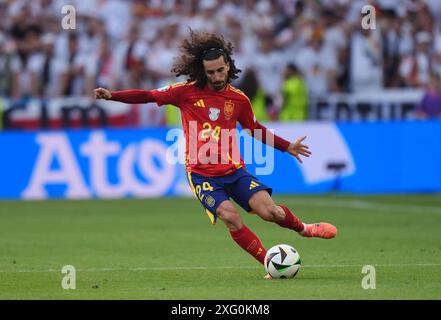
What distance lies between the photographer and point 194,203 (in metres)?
20.5

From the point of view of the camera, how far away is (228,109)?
433 inches

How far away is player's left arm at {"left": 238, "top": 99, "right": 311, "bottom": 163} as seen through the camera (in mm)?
11203

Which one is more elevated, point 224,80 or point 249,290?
point 224,80

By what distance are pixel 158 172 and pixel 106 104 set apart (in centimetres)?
229

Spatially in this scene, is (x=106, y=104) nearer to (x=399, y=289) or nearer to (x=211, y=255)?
(x=211, y=255)

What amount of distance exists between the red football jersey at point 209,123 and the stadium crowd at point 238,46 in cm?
1185

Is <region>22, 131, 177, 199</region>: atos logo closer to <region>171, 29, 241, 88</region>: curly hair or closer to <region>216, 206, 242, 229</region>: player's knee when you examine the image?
<region>171, 29, 241, 88</region>: curly hair

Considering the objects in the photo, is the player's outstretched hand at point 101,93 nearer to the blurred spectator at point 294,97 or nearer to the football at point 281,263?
the football at point 281,263

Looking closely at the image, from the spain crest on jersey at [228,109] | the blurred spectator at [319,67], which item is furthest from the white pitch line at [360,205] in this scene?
the spain crest on jersey at [228,109]

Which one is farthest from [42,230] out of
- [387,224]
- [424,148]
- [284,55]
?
[284,55]

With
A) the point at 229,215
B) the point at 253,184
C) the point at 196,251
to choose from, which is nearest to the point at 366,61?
the point at 196,251

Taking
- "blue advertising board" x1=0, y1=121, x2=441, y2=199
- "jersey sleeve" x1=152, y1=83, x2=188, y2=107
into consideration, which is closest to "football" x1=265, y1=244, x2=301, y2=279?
"jersey sleeve" x1=152, y1=83, x2=188, y2=107

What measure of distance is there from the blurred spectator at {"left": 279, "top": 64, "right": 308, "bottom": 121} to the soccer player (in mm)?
12511

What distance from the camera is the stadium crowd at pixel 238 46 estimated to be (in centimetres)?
2370
